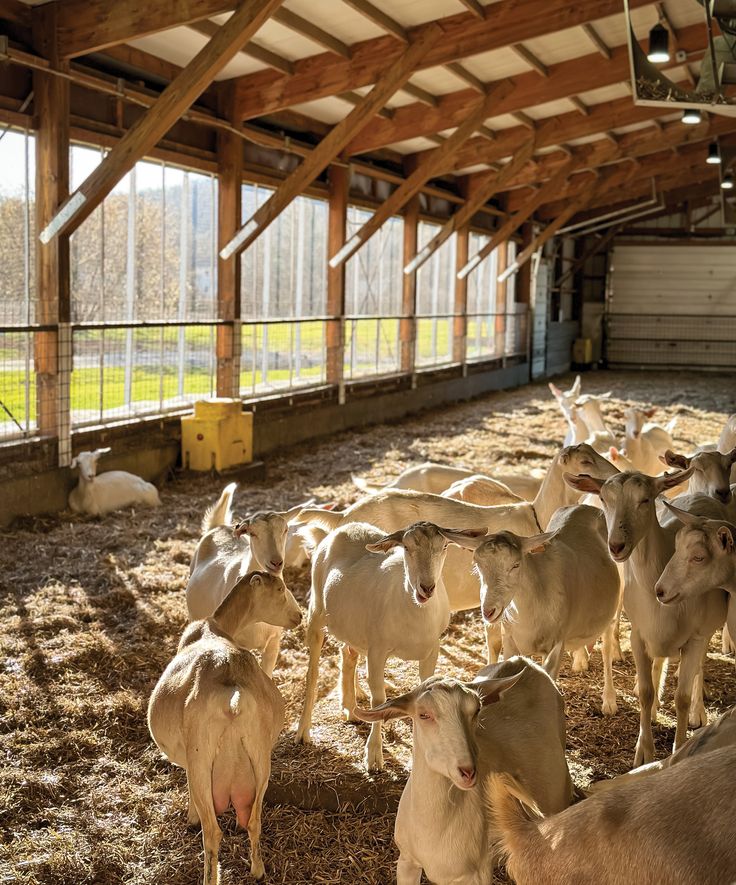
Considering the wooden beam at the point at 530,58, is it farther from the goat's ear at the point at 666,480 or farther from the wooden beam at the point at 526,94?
the goat's ear at the point at 666,480

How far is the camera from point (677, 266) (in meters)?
30.6

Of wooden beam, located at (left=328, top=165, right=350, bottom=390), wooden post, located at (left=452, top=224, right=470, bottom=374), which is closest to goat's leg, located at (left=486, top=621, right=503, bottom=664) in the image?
wooden beam, located at (left=328, top=165, right=350, bottom=390)

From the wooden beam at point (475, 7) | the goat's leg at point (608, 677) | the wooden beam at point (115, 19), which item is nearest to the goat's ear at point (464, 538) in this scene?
the goat's leg at point (608, 677)

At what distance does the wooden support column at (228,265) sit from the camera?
40.3 feet

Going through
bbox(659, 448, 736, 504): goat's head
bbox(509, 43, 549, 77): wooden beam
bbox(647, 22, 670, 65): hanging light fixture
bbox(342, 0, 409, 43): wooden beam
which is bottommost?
bbox(659, 448, 736, 504): goat's head

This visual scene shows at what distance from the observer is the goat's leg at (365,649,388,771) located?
459 cm

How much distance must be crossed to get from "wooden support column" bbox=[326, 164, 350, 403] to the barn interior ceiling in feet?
1.07

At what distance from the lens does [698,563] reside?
432 cm

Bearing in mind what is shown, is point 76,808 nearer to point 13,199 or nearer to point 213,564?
point 213,564

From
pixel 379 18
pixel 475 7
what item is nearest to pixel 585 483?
pixel 379 18

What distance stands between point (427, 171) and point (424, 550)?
39.4 feet

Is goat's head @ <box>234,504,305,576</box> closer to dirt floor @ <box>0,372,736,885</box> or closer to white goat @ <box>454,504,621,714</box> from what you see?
dirt floor @ <box>0,372,736,885</box>

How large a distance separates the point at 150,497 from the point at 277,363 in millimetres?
4847

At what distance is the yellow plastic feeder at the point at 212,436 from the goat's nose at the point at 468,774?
8.58 meters
